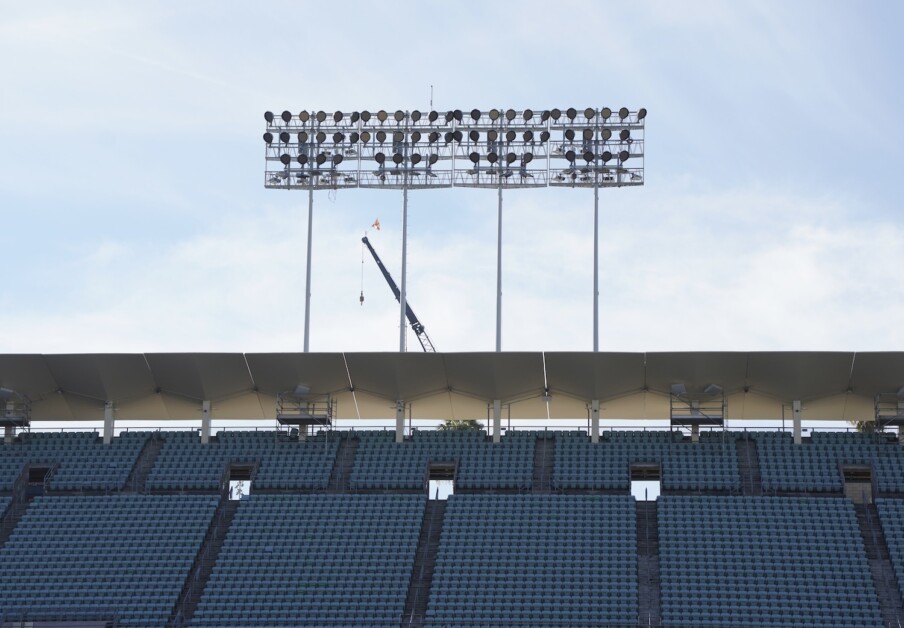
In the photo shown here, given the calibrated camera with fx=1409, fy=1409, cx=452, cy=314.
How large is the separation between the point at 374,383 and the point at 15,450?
14.4 metres

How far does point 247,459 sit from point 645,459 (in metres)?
15.0

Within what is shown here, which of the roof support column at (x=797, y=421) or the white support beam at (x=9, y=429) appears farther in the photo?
the white support beam at (x=9, y=429)

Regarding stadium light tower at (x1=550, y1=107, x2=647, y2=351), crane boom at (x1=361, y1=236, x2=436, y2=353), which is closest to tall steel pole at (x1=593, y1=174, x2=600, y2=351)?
stadium light tower at (x1=550, y1=107, x2=647, y2=351)

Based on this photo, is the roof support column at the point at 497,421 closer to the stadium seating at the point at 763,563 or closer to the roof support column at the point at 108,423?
the stadium seating at the point at 763,563

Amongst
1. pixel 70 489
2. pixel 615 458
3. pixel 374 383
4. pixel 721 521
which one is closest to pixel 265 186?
pixel 374 383

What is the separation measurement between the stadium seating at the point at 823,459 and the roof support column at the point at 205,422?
20863 mm

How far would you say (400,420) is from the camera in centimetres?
5403

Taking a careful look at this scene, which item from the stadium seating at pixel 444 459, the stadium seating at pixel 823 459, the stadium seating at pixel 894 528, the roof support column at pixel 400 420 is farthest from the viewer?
the roof support column at pixel 400 420

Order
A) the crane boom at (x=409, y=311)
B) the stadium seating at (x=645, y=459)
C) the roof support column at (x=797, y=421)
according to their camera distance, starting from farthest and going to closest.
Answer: the crane boom at (x=409, y=311)
the roof support column at (x=797, y=421)
the stadium seating at (x=645, y=459)

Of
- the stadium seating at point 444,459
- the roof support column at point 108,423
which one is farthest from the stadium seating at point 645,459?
the roof support column at point 108,423

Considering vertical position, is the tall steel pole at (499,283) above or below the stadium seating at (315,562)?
above

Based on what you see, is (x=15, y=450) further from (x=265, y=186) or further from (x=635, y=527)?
(x=635, y=527)

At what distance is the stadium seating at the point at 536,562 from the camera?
44.7 m

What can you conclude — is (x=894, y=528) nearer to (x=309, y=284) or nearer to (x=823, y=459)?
(x=823, y=459)
